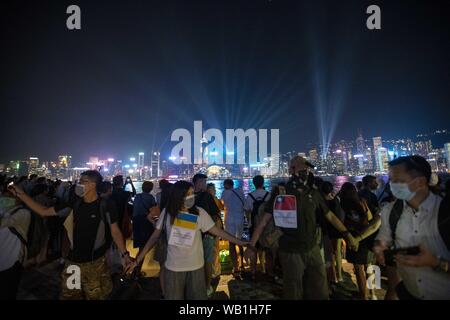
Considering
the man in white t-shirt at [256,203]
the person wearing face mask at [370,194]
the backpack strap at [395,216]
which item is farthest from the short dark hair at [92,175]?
the person wearing face mask at [370,194]

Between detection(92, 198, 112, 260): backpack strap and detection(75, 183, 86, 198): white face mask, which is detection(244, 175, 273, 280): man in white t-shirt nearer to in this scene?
detection(92, 198, 112, 260): backpack strap

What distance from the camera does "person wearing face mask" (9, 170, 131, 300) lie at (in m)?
3.26

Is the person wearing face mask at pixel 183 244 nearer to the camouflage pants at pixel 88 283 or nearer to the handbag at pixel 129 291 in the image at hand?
the camouflage pants at pixel 88 283

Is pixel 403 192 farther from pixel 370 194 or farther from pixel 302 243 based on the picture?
pixel 370 194

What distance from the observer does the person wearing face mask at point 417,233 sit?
6.89 ft

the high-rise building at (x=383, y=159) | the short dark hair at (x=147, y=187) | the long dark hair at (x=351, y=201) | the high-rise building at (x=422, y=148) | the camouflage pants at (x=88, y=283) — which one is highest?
the high-rise building at (x=422, y=148)

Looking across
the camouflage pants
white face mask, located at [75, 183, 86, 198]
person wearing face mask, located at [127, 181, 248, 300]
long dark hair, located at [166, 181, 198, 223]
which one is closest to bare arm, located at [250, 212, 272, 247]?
person wearing face mask, located at [127, 181, 248, 300]

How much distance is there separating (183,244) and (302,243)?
1718 millimetres

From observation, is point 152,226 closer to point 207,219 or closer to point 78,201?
point 78,201

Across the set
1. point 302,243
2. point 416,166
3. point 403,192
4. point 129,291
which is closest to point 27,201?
point 129,291

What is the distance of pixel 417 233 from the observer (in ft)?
7.45

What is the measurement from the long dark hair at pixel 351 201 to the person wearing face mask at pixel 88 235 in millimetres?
3965

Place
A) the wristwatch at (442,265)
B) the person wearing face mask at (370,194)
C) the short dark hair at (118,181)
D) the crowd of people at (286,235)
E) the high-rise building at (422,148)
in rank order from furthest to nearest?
the high-rise building at (422,148) < the short dark hair at (118,181) < the person wearing face mask at (370,194) < the crowd of people at (286,235) < the wristwatch at (442,265)

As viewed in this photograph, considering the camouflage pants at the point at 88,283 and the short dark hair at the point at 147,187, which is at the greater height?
the short dark hair at the point at 147,187
